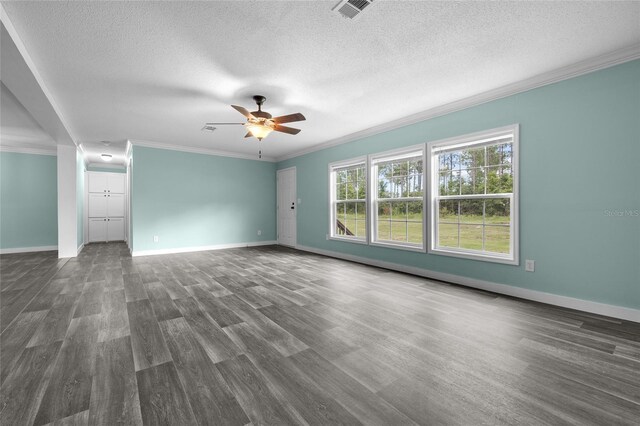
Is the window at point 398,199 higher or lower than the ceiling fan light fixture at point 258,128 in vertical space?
lower

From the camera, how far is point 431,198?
4.06 m

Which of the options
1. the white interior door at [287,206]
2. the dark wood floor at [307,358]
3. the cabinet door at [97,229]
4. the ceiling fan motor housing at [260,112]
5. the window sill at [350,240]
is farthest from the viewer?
the cabinet door at [97,229]

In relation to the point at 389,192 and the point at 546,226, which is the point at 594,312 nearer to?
the point at 546,226

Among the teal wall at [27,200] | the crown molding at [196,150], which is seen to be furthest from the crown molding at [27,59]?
the teal wall at [27,200]

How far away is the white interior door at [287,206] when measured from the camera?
719cm

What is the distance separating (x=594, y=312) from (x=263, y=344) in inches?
125

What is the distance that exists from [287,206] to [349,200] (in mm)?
2331

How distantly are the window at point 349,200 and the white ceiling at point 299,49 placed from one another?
175 centimetres

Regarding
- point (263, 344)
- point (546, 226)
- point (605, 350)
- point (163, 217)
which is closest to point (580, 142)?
point (546, 226)

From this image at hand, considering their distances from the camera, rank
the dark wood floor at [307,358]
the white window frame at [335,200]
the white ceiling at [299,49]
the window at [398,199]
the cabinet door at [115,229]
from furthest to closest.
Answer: the cabinet door at [115,229], the white window frame at [335,200], the window at [398,199], the white ceiling at [299,49], the dark wood floor at [307,358]

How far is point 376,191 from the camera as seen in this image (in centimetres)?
508

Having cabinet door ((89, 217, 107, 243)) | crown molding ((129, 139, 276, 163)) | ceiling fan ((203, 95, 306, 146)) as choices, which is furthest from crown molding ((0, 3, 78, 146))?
cabinet door ((89, 217, 107, 243))

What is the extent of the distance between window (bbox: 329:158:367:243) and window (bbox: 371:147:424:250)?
253mm

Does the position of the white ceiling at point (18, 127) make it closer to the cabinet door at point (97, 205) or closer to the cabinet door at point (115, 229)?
the cabinet door at point (97, 205)
